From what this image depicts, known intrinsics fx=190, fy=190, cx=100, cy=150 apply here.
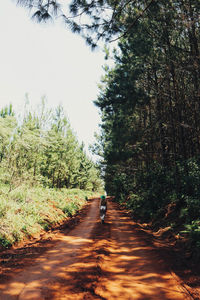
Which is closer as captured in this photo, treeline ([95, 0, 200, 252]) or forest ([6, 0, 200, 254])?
forest ([6, 0, 200, 254])

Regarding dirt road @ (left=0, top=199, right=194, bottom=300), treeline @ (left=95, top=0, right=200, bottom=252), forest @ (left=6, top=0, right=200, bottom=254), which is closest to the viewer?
dirt road @ (left=0, top=199, right=194, bottom=300)

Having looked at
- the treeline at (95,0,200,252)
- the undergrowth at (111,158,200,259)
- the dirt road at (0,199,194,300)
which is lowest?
the dirt road at (0,199,194,300)

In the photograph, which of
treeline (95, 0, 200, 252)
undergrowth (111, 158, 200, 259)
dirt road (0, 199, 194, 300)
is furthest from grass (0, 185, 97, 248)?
treeline (95, 0, 200, 252)

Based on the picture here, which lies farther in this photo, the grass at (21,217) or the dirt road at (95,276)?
the grass at (21,217)

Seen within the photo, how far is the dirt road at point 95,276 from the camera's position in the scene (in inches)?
149

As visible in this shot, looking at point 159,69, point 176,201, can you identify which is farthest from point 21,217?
point 159,69

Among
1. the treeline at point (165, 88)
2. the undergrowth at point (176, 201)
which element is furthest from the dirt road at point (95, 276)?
the treeline at point (165, 88)

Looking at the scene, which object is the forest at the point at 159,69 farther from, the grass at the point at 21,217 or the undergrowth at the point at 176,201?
the grass at the point at 21,217

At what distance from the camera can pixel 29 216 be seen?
983 cm

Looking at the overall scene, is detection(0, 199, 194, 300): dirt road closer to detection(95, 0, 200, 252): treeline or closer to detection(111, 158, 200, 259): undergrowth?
detection(111, 158, 200, 259): undergrowth

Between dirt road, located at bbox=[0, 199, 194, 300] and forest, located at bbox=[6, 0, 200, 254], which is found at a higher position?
forest, located at bbox=[6, 0, 200, 254]

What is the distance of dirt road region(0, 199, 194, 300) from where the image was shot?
3775mm

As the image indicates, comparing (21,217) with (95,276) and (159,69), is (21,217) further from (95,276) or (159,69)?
(159,69)

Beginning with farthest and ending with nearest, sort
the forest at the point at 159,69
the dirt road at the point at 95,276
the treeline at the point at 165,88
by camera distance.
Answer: the treeline at the point at 165,88 < the forest at the point at 159,69 < the dirt road at the point at 95,276
